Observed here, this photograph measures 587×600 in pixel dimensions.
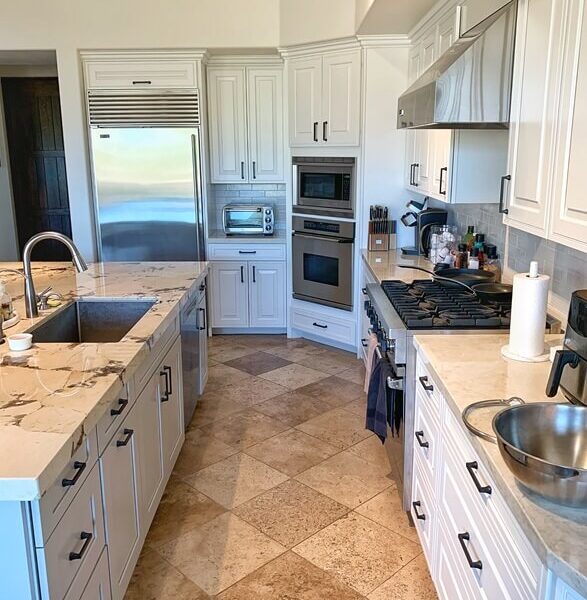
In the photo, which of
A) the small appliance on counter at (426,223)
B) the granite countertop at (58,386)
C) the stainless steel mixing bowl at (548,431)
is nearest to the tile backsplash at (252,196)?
the small appliance on counter at (426,223)

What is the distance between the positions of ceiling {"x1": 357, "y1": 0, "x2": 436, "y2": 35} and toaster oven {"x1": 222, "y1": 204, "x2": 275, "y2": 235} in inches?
72.1

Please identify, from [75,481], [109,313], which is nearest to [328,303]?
[109,313]

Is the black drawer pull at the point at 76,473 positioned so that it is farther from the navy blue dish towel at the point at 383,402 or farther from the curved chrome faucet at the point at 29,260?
the navy blue dish towel at the point at 383,402

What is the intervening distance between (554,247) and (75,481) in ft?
6.41

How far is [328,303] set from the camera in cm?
492

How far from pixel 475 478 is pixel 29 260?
1.89 m

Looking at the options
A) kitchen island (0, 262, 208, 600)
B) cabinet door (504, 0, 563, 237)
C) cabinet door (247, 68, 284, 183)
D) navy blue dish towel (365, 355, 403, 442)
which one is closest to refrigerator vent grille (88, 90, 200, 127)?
cabinet door (247, 68, 284, 183)

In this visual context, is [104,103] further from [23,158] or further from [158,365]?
[158,365]

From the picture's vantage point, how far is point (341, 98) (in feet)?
14.8

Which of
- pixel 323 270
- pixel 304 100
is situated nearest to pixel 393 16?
pixel 304 100

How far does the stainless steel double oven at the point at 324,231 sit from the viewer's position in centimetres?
466

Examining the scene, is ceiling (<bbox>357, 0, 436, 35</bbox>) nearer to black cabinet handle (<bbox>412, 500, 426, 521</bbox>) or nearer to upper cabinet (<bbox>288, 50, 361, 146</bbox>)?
upper cabinet (<bbox>288, 50, 361, 146</bbox>)

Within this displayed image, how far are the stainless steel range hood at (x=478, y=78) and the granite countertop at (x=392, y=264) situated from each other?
3.54 ft

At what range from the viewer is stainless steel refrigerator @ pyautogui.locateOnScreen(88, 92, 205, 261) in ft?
16.1
